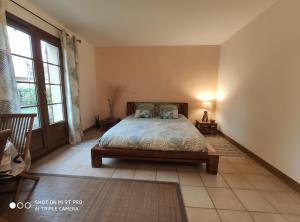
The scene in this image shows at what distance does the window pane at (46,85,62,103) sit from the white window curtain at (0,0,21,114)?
3.01ft

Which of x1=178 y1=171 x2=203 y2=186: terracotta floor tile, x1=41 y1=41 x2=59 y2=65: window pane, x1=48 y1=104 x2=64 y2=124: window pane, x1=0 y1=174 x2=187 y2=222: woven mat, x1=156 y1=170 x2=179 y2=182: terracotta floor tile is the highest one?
x1=41 y1=41 x2=59 y2=65: window pane

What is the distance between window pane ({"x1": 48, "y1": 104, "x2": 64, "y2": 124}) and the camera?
3033 mm

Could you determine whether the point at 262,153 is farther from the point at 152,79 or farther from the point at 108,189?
the point at 152,79

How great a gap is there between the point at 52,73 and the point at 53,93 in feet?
1.35

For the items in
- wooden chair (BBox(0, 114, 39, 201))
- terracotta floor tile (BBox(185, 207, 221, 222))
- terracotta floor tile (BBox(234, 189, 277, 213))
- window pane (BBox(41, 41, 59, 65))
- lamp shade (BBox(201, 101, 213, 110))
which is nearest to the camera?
terracotta floor tile (BBox(185, 207, 221, 222))

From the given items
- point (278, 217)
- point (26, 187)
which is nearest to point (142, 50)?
point (26, 187)

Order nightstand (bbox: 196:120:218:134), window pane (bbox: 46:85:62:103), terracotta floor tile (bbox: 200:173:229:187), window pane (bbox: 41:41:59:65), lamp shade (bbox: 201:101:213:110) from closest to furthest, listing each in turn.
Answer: terracotta floor tile (bbox: 200:173:229:187)
window pane (bbox: 41:41:59:65)
window pane (bbox: 46:85:62:103)
nightstand (bbox: 196:120:218:134)
lamp shade (bbox: 201:101:213:110)

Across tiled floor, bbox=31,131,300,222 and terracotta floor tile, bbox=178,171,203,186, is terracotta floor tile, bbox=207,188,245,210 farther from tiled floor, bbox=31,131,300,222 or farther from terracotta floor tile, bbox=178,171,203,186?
terracotta floor tile, bbox=178,171,203,186

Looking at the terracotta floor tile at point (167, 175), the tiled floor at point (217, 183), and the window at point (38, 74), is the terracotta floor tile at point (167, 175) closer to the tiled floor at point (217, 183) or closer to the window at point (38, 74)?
the tiled floor at point (217, 183)

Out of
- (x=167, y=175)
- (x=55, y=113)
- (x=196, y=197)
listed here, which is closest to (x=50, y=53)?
(x=55, y=113)

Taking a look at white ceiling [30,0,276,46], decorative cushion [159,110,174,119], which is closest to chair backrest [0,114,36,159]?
white ceiling [30,0,276,46]

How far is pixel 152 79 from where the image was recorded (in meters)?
4.68

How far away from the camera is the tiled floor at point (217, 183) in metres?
1.54

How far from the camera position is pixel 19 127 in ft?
6.11
